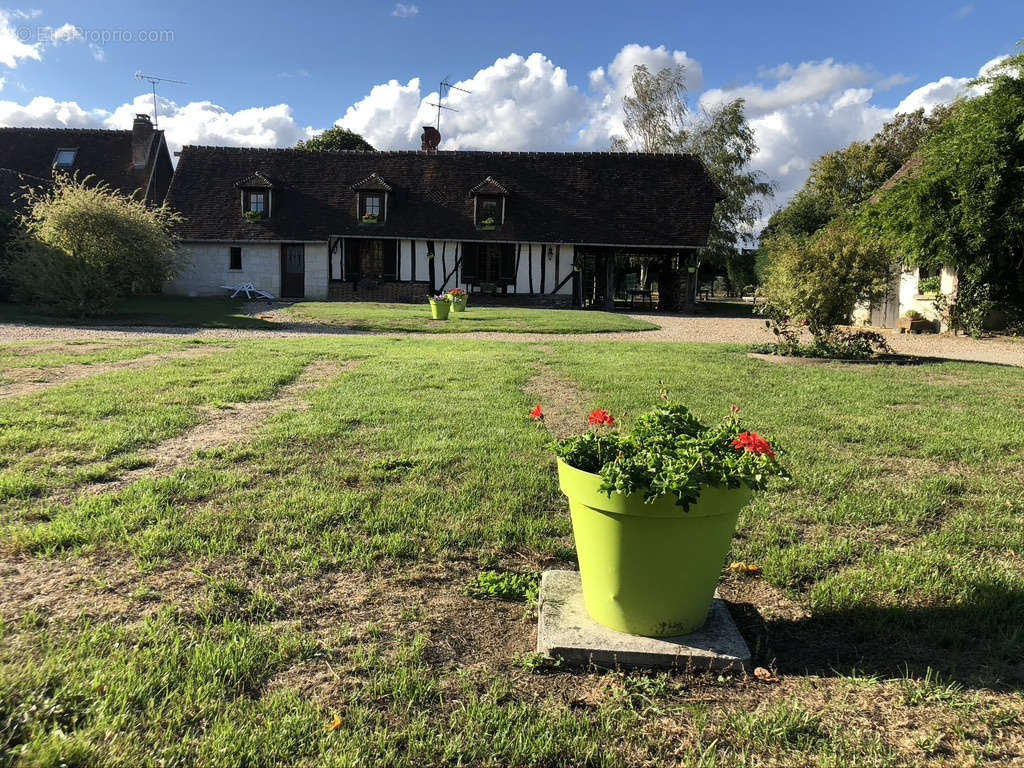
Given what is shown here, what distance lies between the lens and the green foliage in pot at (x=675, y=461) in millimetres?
2105

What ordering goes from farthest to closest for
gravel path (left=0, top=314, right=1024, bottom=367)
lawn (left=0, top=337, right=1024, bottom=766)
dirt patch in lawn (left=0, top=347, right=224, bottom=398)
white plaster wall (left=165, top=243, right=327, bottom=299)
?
white plaster wall (left=165, top=243, right=327, bottom=299)
gravel path (left=0, top=314, right=1024, bottom=367)
dirt patch in lawn (left=0, top=347, right=224, bottom=398)
lawn (left=0, top=337, right=1024, bottom=766)

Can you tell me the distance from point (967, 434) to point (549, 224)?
2087cm

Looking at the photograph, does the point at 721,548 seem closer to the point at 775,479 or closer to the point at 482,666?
the point at 482,666

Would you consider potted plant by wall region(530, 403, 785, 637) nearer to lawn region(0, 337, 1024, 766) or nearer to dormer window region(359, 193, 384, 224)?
lawn region(0, 337, 1024, 766)

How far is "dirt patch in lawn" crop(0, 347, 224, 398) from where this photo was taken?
650 cm

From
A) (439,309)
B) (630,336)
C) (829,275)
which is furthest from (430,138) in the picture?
(829,275)

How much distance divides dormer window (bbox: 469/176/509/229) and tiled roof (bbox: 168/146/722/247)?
0.88 feet

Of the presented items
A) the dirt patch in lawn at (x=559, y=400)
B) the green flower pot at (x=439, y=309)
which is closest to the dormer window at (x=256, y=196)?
the green flower pot at (x=439, y=309)

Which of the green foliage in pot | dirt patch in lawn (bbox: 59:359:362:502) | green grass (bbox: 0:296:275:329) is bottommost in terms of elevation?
dirt patch in lawn (bbox: 59:359:362:502)

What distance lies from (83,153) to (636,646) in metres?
33.0

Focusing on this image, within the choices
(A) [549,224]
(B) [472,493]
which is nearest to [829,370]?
(B) [472,493]

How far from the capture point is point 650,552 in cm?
224

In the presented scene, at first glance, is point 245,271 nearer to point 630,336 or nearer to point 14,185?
point 14,185

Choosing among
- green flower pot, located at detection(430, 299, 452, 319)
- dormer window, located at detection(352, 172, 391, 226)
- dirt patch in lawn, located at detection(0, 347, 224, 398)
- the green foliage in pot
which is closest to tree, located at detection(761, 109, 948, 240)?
dormer window, located at detection(352, 172, 391, 226)
